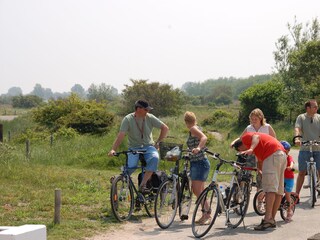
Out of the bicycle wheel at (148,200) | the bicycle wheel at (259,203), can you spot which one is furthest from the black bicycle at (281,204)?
the bicycle wheel at (148,200)

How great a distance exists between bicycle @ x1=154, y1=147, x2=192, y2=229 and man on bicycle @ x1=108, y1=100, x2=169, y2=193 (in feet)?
1.77

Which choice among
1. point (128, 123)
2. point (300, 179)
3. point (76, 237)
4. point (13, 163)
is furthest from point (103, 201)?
point (13, 163)

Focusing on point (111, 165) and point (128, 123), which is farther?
point (111, 165)

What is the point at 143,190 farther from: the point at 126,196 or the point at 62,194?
the point at 62,194

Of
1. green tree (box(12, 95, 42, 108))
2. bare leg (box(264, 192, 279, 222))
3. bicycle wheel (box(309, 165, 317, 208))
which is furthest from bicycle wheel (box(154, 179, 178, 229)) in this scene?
green tree (box(12, 95, 42, 108))

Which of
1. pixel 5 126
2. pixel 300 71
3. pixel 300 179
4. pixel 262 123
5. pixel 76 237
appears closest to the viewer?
pixel 76 237

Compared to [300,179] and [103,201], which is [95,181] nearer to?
[103,201]

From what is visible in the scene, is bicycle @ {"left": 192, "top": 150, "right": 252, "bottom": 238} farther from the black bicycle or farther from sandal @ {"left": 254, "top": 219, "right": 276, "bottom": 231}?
the black bicycle

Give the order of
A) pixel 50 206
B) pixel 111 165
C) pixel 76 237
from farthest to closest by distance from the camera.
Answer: pixel 111 165 < pixel 50 206 < pixel 76 237

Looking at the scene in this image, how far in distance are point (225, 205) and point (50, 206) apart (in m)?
3.36

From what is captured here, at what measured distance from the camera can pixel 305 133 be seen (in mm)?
10273

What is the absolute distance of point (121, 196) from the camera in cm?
883

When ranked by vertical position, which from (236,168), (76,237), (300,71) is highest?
(300,71)

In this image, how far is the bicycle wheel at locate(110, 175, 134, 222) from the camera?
860 cm
